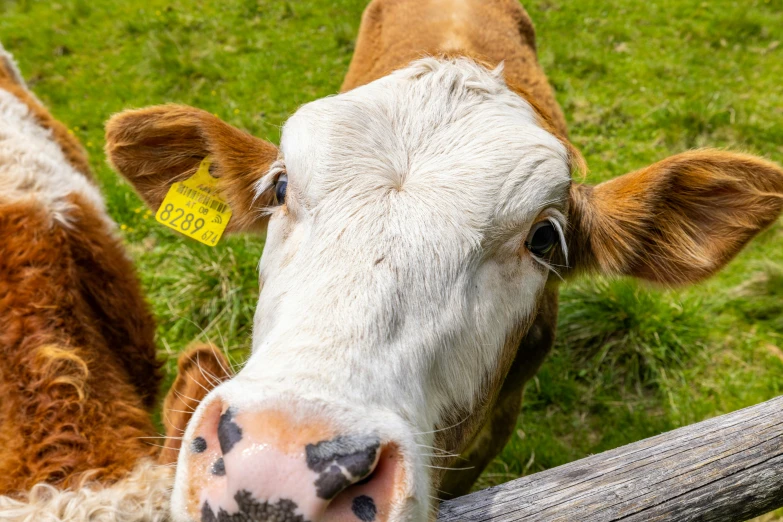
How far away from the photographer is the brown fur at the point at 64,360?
2131mm

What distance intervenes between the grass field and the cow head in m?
0.80

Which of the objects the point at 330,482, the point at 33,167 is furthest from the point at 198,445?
the point at 33,167

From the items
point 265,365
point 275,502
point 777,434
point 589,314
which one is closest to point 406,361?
point 265,365

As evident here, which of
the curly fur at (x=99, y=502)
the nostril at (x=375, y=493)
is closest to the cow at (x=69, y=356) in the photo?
the curly fur at (x=99, y=502)

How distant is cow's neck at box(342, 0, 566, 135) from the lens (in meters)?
3.94

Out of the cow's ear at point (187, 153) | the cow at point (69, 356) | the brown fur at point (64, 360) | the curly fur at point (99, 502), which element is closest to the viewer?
the curly fur at point (99, 502)

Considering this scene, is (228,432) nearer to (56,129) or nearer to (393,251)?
(393,251)

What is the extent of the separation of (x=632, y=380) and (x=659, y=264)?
7.60 feet

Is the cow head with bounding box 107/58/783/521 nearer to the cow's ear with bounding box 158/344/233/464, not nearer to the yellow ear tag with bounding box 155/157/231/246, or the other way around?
the yellow ear tag with bounding box 155/157/231/246

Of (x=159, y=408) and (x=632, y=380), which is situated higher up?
(x=159, y=408)

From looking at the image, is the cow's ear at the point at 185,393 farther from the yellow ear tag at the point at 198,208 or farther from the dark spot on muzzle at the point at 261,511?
the dark spot on muzzle at the point at 261,511

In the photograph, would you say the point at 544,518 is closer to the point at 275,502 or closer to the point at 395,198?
the point at 275,502

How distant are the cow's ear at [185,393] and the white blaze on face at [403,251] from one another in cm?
50

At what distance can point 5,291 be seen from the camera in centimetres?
262
